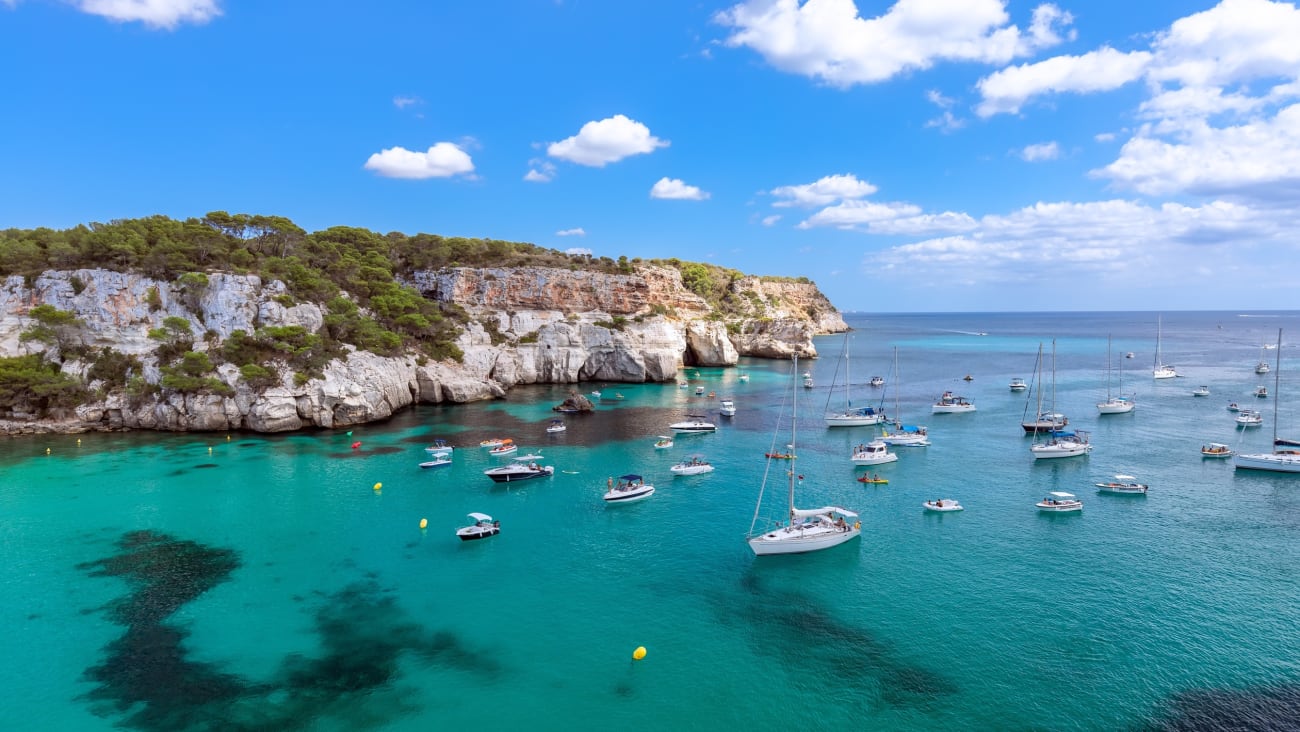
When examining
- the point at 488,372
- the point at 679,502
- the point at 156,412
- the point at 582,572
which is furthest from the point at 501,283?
the point at 582,572

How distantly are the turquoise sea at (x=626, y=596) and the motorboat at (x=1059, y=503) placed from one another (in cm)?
113

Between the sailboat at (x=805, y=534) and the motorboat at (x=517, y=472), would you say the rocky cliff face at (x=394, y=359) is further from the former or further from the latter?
the sailboat at (x=805, y=534)

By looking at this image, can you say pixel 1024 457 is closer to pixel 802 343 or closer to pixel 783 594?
pixel 783 594

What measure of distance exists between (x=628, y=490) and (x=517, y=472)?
927 centimetres

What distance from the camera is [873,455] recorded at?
4712 cm

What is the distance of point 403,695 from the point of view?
19.8 m

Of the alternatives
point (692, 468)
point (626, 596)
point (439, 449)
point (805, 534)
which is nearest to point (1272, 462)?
point (805, 534)

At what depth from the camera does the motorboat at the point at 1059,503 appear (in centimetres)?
3638

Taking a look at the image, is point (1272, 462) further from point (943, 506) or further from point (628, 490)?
point (628, 490)

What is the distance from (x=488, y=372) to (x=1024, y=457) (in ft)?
198

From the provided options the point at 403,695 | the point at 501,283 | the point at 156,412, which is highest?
the point at 501,283

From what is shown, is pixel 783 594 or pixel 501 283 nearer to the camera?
pixel 783 594

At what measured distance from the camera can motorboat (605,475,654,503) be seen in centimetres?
3878

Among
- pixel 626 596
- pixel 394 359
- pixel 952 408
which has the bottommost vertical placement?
pixel 626 596
